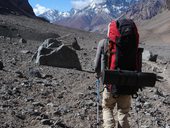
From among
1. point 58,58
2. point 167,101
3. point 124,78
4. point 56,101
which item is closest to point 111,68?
point 124,78

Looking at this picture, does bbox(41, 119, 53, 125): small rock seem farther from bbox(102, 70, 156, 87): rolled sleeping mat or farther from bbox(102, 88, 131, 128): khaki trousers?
bbox(102, 70, 156, 87): rolled sleeping mat

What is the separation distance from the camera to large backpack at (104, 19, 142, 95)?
7449 mm

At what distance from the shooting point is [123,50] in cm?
750

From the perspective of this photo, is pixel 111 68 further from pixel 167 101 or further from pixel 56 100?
pixel 167 101

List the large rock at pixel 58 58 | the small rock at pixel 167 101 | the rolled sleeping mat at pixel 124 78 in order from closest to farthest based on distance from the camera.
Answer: the rolled sleeping mat at pixel 124 78 → the small rock at pixel 167 101 → the large rock at pixel 58 58

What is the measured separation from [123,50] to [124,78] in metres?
0.43

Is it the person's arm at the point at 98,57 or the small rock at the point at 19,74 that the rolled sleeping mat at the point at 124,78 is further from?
the small rock at the point at 19,74

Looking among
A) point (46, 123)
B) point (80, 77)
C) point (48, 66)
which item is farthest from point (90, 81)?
point (46, 123)

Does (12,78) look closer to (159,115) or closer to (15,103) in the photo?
(15,103)

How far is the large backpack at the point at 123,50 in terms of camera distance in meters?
7.45

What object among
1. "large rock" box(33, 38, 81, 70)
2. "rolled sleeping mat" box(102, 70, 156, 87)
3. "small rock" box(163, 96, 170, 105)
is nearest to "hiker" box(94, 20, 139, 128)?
"rolled sleeping mat" box(102, 70, 156, 87)

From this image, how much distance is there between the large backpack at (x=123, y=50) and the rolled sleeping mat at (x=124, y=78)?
0.42 ft

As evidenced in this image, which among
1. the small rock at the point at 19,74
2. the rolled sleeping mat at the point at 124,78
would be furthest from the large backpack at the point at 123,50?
the small rock at the point at 19,74

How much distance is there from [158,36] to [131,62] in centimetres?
12370
